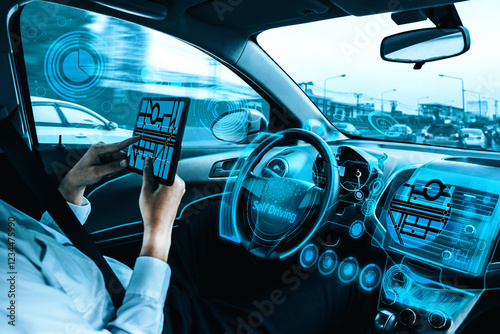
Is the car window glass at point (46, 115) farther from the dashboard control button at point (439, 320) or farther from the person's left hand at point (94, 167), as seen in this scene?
the dashboard control button at point (439, 320)

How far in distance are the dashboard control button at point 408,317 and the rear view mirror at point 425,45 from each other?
96cm

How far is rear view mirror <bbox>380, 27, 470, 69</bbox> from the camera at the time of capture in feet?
4.96

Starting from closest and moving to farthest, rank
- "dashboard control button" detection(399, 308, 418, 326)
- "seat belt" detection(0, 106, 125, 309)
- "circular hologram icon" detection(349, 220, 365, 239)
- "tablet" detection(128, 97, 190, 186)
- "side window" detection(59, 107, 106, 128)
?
"tablet" detection(128, 97, 190, 186), "seat belt" detection(0, 106, 125, 309), "dashboard control button" detection(399, 308, 418, 326), "circular hologram icon" detection(349, 220, 365, 239), "side window" detection(59, 107, 106, 128)

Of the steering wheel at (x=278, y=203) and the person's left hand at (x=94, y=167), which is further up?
the person's left hand at (x=94, y=167)

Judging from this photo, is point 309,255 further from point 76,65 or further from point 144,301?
point 76,65

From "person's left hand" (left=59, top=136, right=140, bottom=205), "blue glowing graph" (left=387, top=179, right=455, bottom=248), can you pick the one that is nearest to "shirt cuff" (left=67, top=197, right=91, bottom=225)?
"person's left hand" (left=59, top=136, right=140, bottom=205)

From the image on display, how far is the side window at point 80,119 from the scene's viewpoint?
2.10m

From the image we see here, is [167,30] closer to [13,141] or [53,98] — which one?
[53,98]

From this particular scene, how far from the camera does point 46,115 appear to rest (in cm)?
207

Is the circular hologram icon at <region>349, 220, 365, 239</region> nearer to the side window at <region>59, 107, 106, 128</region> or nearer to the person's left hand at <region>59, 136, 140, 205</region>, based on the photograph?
the person's left hand at <region>59, 136, 140, 205</region>

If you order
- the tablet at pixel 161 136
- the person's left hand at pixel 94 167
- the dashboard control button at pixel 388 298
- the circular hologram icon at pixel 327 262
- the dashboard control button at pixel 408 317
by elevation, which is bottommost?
the dashboard control button at pixel 408 317

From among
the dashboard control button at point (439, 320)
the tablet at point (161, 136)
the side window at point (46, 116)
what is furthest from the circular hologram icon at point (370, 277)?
the side window at point (46, 116)

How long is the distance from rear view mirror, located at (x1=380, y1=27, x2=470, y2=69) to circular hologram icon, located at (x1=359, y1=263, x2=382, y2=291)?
87 centimetres

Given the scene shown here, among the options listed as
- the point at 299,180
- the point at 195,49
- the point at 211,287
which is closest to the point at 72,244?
the point at 211,287
